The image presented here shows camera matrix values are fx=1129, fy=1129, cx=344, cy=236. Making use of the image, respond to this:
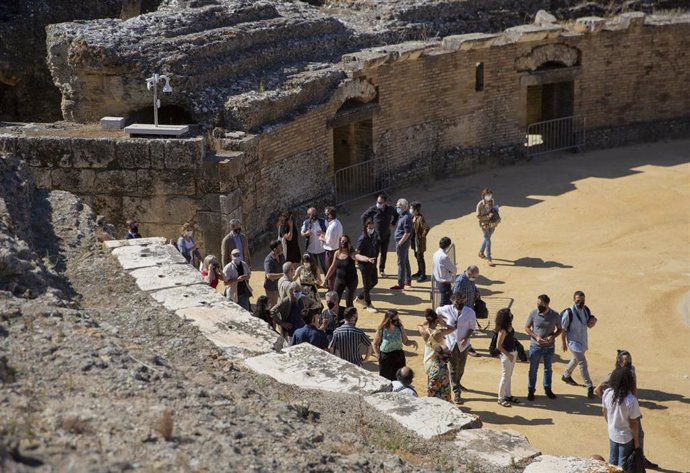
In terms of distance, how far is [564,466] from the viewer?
8.23 metres

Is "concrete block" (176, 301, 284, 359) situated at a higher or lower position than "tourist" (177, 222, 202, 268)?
higher

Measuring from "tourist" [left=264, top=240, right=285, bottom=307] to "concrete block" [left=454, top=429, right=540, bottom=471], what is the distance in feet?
18.9

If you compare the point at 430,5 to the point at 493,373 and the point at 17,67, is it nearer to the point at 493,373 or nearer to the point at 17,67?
the point at 17,67

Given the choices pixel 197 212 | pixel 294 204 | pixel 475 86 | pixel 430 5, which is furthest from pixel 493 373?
pixel 430 5

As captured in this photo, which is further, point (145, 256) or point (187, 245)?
point (187, 245)

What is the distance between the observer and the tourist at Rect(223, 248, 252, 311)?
13.3m

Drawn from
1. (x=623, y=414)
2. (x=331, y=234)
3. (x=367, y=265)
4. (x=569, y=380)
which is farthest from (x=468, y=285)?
(x=623, y=414)

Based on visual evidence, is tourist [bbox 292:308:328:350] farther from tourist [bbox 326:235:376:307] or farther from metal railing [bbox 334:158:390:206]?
metal railing [bbox 334:158:390:206]

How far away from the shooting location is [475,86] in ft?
75.5

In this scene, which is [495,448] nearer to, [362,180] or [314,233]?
[314,233]

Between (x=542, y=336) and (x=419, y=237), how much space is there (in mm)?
4202

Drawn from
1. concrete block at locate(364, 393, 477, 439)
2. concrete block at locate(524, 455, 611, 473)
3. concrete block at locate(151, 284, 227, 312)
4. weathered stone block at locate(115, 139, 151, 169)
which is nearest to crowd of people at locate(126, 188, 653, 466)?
concrete block at locate(364, 393, 477, 439)

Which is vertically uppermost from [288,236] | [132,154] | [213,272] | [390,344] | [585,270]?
[132,154]

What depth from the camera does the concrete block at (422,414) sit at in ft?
28.2
